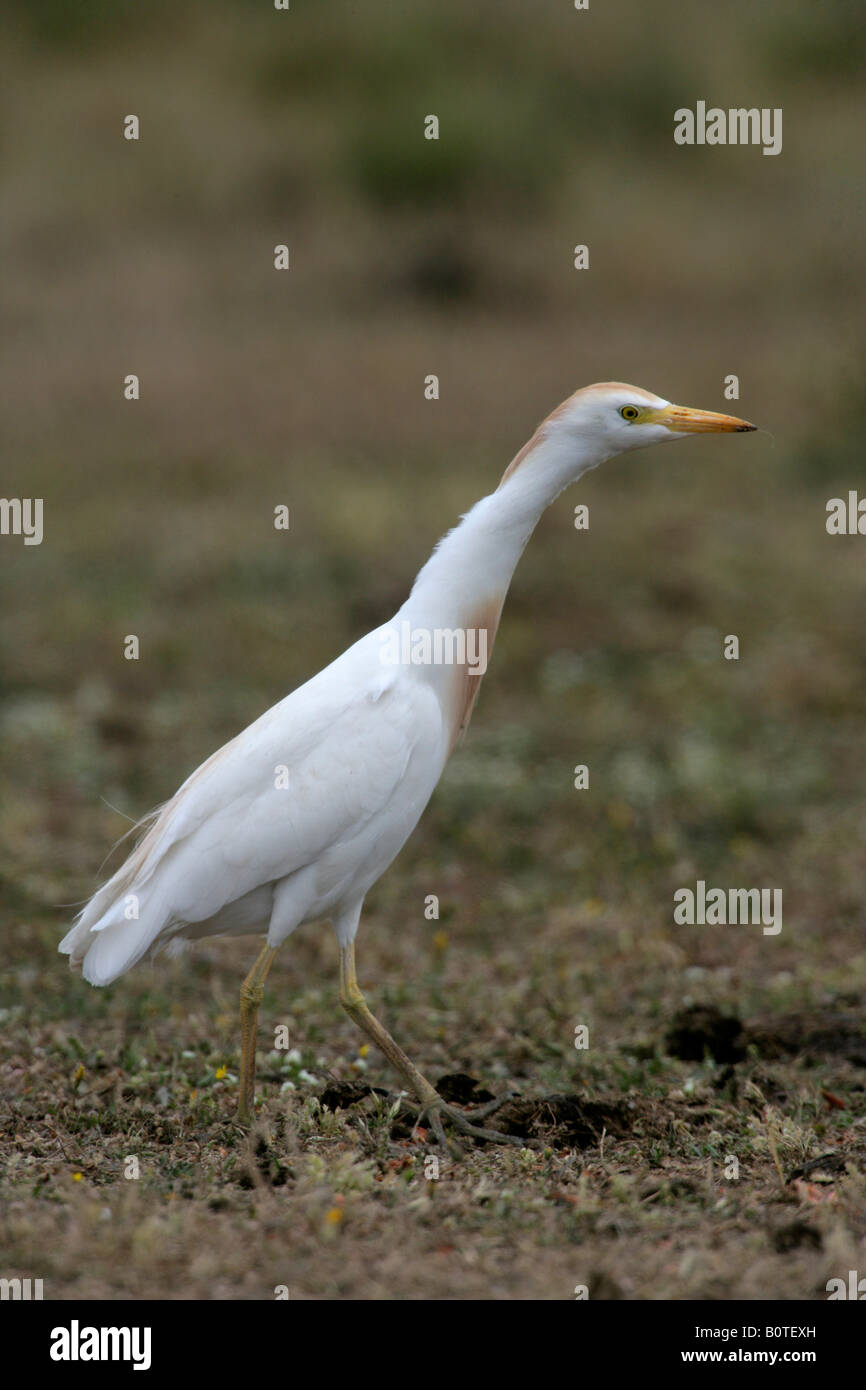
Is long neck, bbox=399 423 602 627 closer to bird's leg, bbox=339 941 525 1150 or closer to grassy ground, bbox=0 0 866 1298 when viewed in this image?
bird's leg, bbox=339 941 525 1150

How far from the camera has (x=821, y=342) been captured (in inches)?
533

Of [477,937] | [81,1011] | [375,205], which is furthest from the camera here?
[375,205]

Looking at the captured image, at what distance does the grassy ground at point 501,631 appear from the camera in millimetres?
3885

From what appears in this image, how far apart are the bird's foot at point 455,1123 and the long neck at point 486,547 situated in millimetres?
1343

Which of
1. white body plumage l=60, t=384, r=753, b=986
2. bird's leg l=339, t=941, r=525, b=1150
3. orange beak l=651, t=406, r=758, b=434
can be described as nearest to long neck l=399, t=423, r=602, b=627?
white body plumage l=60, t=384, r=753, b=986

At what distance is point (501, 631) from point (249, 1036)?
5.05 meters

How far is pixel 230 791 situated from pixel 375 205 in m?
13.5

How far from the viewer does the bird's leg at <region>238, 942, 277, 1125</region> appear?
4285 mm

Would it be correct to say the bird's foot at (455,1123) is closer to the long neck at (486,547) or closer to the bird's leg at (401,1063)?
the bird's leg at (401,1063)

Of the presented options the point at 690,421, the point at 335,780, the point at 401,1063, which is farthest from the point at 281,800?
the point at 690,421

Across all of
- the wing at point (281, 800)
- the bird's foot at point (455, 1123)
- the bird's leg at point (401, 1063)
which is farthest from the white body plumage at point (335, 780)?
the bird's foot at point (455, 1123)

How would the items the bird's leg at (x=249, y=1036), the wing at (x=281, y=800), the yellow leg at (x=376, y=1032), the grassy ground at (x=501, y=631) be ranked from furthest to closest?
the yellow leg at (x=376, y=1032)
the bird's leg at (x=249, y=1036)
the wing at (x=281, y=800)
the grassy ground at (x=501, y=631)

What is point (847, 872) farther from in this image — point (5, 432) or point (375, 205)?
point (375, 205)
